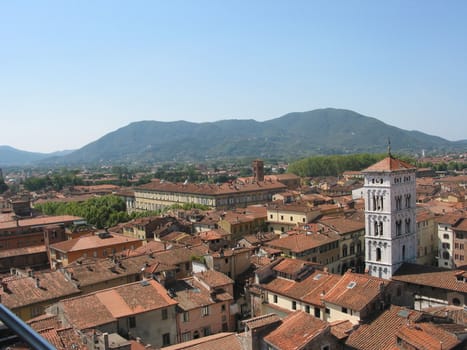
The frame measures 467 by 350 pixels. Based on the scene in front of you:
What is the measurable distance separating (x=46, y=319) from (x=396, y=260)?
99.5 ft

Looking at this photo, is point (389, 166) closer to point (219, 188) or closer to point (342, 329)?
point (342, 329)

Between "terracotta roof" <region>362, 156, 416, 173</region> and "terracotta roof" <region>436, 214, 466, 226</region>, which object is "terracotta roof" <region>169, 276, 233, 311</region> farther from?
"terracotta roof" <region>436, 214, 466, 226</region>

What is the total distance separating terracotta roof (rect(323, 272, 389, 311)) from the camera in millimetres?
26203

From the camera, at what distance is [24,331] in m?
2.64

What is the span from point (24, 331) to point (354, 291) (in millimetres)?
27259

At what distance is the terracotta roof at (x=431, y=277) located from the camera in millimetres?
34425

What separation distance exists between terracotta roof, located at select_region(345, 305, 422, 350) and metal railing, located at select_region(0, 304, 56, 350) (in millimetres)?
22114

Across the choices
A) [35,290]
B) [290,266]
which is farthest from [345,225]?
[35,290]

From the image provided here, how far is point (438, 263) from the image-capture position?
5453 centimetres

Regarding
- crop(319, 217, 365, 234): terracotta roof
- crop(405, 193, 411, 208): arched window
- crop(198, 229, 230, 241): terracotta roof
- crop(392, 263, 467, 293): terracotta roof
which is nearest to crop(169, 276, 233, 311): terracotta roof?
crop(392, 263, 467, 293): terracotta roof

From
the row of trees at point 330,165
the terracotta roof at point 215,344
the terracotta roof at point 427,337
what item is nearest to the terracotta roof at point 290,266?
the terracotta roof at point 215,344

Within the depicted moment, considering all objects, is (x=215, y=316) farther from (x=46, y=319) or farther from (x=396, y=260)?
(x=396, y=260)

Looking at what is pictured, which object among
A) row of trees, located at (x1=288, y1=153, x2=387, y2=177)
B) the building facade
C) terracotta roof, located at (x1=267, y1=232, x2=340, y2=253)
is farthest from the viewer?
row of trees, located at (x1=288, y1=153, x2=387, y2=177)

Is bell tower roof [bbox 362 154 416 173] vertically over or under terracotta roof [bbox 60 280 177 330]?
over
